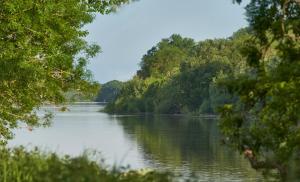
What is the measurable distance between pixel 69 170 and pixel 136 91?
7298 inches

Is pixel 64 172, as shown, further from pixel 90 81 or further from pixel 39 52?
pixel 90 81

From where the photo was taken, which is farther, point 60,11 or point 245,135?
point 60,11

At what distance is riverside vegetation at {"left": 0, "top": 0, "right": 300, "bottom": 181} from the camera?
32.8 feet

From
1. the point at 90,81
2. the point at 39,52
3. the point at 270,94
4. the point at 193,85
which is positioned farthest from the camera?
the point at 193,85

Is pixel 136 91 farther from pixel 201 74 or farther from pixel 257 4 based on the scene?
pixel 257 4

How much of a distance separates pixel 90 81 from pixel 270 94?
16.2m

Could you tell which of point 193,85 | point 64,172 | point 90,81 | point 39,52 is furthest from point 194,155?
point 193,85

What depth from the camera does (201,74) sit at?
6235 inches

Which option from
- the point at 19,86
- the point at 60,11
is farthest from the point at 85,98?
the point at 60,11

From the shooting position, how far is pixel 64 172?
8.71 meters

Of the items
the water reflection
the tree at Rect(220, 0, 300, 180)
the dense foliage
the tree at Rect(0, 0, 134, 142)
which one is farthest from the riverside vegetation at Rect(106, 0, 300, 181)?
the water reflection

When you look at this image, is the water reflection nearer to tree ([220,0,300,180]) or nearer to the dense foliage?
tree ([220,0,300,180])

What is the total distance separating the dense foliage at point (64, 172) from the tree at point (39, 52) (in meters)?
11.4

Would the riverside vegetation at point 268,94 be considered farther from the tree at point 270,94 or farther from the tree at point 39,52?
the tree at point 39,52
